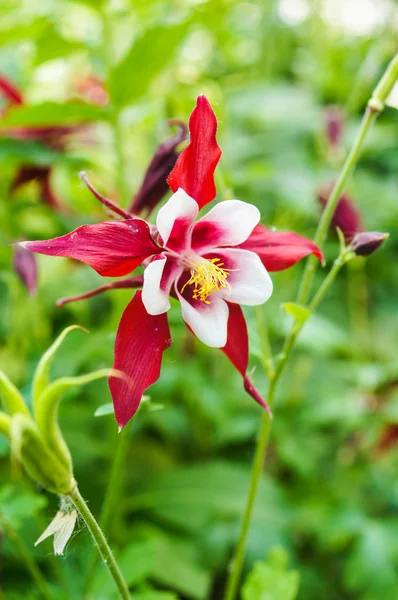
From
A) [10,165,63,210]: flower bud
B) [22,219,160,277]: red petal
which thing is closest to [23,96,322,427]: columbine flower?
[22,219,160,277]: red petal

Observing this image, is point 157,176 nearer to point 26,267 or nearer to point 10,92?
point 26,267

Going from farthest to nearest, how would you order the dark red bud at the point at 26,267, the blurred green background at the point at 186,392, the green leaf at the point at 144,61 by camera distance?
the green leaf at the point at 144,61 → the blurred green background at the point at 186,392 → the dark red bud at the point at 26,267

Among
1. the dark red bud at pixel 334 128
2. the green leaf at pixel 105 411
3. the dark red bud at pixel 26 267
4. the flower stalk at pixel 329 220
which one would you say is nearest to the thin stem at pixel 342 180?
the flower stalk at pixel 329 220

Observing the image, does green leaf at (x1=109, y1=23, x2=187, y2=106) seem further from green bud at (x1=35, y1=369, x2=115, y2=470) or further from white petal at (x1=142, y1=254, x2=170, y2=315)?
green bud at (x1=35, y1=369, x2=115, y2=470)

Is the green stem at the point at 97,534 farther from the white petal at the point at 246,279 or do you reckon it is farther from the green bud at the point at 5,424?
the white petal at the point at 246,279

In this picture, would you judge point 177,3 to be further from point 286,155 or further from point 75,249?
point 75,249

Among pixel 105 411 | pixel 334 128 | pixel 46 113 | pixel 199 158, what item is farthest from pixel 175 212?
pixel 334 128
